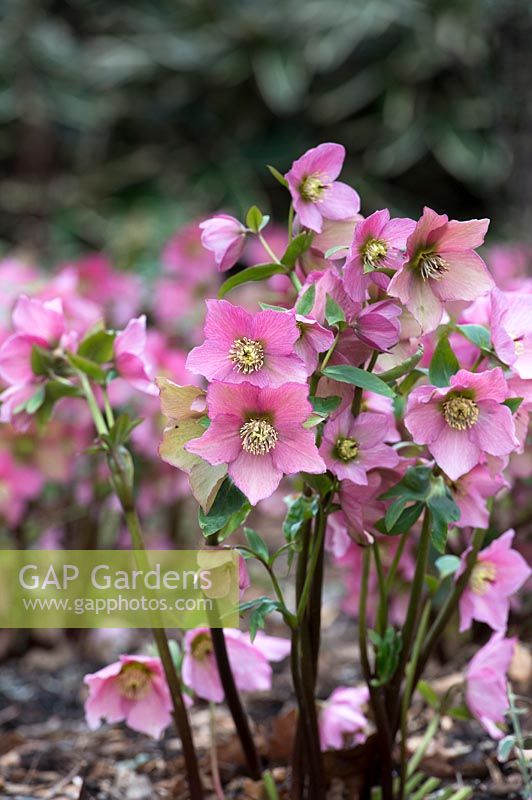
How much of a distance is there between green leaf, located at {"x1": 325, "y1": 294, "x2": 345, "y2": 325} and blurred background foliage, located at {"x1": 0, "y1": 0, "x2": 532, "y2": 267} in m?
3.41

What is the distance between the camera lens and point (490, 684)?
817 millimetres

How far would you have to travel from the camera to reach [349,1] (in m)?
4.27

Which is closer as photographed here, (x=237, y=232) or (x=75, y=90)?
(x=237, y=232)

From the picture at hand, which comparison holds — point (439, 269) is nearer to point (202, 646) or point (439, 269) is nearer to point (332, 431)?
point (332, 431)

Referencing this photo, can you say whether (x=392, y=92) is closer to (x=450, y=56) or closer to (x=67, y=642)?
(x=450, y=56)

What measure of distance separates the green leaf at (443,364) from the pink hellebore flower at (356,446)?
51mm

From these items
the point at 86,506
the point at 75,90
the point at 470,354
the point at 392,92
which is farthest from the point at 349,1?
the point at 470,354

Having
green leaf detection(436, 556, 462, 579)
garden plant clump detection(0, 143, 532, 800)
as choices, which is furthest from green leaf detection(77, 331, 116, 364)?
green leaf detection(436, 556, 462, 579)

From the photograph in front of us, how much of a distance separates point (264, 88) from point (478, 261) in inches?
148

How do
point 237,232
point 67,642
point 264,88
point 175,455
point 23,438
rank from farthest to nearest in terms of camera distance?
point 264,88 → point 67,642 → point 23,438 → point 237,232 → point 175,455

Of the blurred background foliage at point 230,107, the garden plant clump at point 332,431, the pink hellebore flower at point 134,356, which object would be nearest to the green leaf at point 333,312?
the garden plant clump at point 332,431

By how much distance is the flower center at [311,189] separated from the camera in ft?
2.23

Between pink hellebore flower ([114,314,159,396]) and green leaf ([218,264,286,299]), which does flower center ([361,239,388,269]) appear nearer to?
green leaf ([218,264,286,299])

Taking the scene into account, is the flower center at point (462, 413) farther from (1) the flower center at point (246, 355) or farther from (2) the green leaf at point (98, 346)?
(2) the green leaf at point (98, 346)
